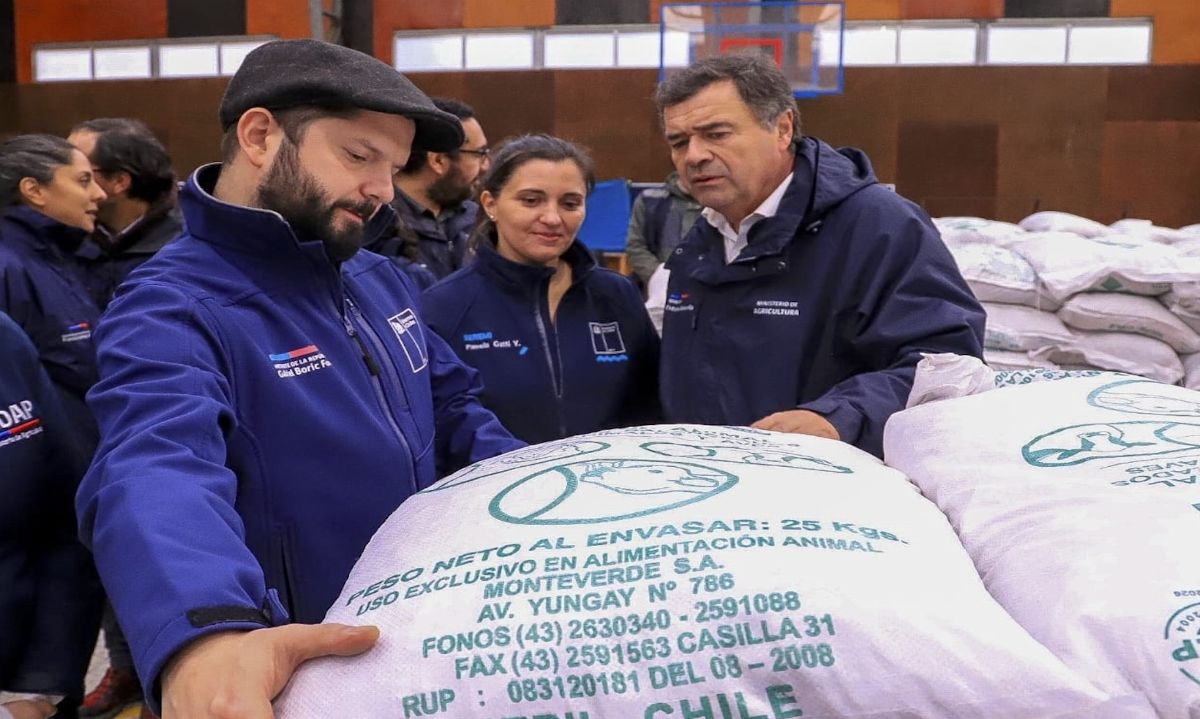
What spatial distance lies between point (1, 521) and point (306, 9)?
7146 mm

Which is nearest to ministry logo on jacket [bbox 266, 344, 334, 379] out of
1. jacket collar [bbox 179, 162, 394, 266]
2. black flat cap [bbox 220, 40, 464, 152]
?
jacket collar [bbox 179, 162, 394, 266]

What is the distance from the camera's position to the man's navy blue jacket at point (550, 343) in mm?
2080

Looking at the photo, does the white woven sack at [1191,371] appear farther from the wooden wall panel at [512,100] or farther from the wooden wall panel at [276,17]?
the wooden wall panel at [276,17]

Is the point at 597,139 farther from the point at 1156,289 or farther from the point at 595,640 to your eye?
the point at 595,640

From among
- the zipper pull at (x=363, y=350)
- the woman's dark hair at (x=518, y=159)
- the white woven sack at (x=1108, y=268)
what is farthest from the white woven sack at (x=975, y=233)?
the zipper pull at (x=363, y=350)

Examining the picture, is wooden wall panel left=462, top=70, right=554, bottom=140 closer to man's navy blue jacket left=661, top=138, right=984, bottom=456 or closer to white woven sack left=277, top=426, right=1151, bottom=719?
man's navy blue jacket left=661, top=138, right=984, bottom=456

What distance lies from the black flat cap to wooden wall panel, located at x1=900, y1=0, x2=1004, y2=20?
7.07 m

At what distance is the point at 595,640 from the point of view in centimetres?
77

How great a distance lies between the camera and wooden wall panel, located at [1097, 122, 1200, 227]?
7219 mm

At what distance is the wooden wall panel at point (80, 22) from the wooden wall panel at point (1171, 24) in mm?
7160

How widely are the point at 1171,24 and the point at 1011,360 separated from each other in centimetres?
533

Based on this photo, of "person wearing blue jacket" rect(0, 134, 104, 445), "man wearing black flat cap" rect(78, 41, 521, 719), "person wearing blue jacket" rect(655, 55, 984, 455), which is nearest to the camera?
"man wearing black flat cap" rect(78, 41, 521, 719)

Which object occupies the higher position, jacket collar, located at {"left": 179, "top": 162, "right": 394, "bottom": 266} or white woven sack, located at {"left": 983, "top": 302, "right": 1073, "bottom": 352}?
jacket collar, located at {"left": 179, "top": 162, "right": 394, "bottom": 266}

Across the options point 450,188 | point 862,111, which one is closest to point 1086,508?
point 450,188
